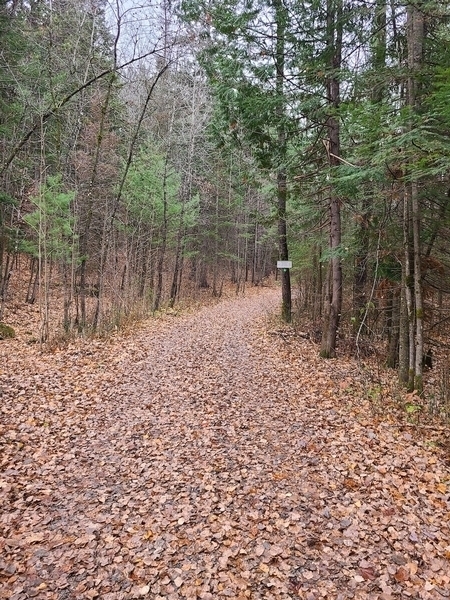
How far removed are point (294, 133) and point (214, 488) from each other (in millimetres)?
7952

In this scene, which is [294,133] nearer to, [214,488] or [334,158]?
[334,158]

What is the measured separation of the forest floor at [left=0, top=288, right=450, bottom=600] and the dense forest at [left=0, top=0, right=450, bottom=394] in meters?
2.11

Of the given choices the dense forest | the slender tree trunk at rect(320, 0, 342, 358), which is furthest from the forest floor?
the dense forest

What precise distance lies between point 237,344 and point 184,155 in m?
11.3

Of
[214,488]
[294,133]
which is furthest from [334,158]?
[214,488]

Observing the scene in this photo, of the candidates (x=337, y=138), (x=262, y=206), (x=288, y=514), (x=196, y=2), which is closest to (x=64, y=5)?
(x=196, y=2)

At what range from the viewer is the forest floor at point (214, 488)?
3.20 meters

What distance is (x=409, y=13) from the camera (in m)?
5.98

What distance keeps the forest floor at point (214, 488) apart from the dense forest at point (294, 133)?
2.11 m

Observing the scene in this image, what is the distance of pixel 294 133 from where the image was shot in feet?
29.0

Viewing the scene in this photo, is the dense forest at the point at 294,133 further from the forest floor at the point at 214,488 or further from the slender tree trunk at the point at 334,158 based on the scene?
the forest floor at the point at 214,488

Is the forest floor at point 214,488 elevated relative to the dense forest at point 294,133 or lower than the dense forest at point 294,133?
lower

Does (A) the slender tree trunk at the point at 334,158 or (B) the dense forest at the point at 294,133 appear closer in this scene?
(B) the dense forest at the point at 294,133

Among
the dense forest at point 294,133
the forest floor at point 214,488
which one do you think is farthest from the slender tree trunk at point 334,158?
the forest floor at point 214,488
